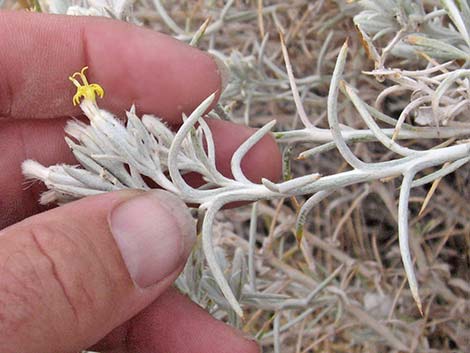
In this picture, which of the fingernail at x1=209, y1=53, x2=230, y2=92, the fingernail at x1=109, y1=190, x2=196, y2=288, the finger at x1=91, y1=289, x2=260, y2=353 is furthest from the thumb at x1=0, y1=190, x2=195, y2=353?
the fingernail at x1=209, y1=53, x2=230, y2=92

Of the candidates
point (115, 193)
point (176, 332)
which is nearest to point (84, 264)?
point (115, 193)

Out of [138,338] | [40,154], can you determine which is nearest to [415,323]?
[138,338]

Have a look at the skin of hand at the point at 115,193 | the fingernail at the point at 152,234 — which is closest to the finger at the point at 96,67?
the skin of hand at the point at 115,193

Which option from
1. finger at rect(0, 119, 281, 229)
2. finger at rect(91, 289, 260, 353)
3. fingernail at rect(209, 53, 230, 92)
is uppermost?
fingernail at rect(209, 53, 230, 92)

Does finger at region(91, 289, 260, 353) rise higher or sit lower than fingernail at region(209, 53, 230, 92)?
lower

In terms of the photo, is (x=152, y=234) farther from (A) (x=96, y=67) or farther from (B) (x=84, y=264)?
(A) (x=96, y=67)

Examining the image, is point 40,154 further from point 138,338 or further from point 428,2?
point 428,2

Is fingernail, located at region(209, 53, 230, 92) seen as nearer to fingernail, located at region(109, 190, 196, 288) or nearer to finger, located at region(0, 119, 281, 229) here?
finger, located at region(0, 119, 281, 229)

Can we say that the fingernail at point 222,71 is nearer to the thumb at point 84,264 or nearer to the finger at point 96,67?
the finger at point 96,67
